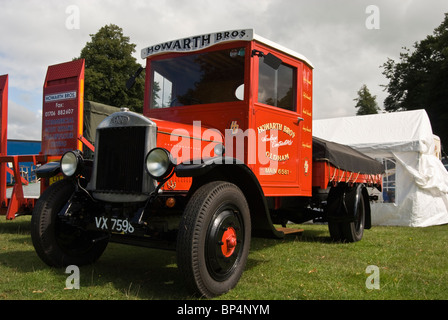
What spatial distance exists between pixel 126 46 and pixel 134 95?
394cm

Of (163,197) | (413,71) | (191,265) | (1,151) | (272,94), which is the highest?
(413,71)

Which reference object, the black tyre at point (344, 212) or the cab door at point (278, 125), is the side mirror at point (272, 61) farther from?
the black tyre at point (344, 212)

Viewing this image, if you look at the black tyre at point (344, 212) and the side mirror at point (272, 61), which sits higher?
the side mirror at point (272, 61)

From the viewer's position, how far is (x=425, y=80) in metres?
25.2

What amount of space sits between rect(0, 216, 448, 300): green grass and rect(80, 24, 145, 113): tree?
57.1 ft

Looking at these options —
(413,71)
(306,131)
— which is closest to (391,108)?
(413,71)

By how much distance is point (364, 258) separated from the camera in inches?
211

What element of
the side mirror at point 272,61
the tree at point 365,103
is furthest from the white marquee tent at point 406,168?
the tree at point 365,103

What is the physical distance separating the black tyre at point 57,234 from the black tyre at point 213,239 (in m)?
1.33

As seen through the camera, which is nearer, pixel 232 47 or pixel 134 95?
pixel 232 47

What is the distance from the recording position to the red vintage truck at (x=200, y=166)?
134 inches
